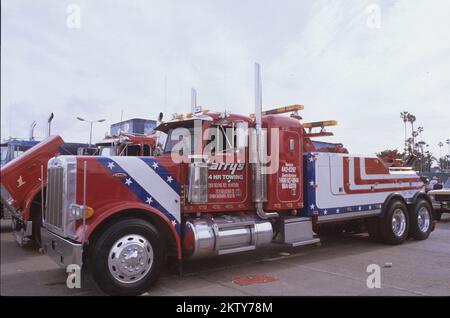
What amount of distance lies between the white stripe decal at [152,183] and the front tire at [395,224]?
17.4 ft

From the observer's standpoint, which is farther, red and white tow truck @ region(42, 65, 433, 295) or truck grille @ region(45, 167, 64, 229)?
truck grille @ region(45, 167, 64, 229)

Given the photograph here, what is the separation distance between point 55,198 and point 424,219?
8.65 metres

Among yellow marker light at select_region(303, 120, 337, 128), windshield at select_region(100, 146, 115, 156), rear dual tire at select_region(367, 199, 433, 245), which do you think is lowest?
rear dual tire at select_region(367, 199, 433, 245)

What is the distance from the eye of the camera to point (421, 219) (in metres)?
9.88

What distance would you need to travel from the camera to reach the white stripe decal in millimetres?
5461

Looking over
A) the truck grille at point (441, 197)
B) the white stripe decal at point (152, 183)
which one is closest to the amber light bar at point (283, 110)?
the white stripe decal at point (152, 183)

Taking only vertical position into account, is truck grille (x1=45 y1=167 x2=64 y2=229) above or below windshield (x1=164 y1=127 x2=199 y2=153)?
below

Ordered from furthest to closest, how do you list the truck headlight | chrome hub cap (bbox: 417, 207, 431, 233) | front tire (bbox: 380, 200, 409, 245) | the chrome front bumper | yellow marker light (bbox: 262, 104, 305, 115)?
chrome hub cap (bbox: 417, 207, 431, 233), front tire (bbox: 380, 200, 409, 245), yellow marker light (bbox: 262, 104, 305, 115), the truck headlight, the chrome front bumper

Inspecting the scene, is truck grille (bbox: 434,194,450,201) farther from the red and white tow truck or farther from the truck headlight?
the truck headlight

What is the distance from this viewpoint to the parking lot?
544cm

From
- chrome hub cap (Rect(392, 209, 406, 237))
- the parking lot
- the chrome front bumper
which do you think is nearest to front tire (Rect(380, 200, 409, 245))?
chrome hub cap (Rect(392, 209, 406, 237))

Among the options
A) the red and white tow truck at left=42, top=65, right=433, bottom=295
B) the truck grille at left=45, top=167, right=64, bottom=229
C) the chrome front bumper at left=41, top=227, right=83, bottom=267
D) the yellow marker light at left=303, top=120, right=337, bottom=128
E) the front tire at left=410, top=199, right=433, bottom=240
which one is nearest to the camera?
the chrome front bumper at left=41, top=227, right=83, bottom=267

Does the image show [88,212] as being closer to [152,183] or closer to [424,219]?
[152,183]
